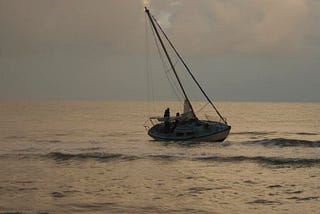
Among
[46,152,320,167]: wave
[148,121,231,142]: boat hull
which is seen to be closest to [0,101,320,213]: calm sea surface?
[46,152,320,167]: wave

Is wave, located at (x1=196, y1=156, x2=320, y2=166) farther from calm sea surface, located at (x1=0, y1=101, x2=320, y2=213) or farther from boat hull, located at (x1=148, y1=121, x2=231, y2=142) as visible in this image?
boat hull, located at (x1=148, y1=121, x2=231, y2=142)

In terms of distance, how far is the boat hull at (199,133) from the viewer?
49.6m

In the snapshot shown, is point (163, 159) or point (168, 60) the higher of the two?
point (168, 60)

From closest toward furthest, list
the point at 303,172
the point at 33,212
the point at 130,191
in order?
the point at 33,212 → the point at 130,191 → the point at 303,172

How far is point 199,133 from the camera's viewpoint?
164 feet

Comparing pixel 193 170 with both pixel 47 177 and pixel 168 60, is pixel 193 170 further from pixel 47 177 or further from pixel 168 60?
pixel 168 60

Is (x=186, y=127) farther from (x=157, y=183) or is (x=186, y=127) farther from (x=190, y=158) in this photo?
(x=157, y=183)

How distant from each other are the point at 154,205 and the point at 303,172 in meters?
14.4

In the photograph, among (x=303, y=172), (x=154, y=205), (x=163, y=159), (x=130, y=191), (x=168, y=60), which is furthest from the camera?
(x=168, y=60)

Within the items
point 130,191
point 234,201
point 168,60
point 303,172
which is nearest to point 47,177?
point 130,191

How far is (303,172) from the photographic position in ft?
102

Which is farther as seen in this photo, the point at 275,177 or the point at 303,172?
the point at 303,172

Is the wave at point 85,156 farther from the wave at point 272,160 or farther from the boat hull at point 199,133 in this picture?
the boat hull at point 199,133

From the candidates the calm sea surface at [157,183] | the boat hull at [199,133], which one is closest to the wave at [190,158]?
the calm sea surface at [157,183]
